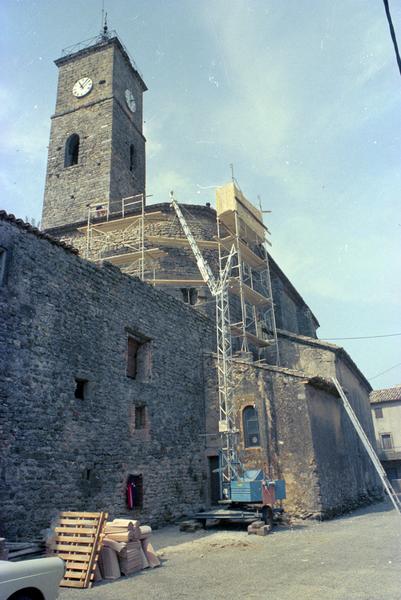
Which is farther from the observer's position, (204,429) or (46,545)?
(204,429)

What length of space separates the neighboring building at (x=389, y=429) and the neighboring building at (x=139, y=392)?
602 inches

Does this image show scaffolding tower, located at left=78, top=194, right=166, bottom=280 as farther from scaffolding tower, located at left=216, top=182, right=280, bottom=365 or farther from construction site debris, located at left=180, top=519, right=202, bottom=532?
construction site debris, located at left=180, top=519, right=202, bottom=532

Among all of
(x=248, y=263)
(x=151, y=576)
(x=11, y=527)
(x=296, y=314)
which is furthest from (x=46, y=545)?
(x=296, y=314)

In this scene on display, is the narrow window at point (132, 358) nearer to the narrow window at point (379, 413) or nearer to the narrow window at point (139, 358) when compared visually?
the narrow window at point (139, 358)

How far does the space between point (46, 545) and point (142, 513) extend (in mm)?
4539

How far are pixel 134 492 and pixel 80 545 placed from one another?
178 inches

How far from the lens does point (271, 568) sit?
7191mm

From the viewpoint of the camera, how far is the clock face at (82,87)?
90.7ft

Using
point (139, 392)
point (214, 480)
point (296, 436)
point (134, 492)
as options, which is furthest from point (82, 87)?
point (134, 492)

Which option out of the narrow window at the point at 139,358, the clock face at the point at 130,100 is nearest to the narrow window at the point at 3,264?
the narrow window at the point at 139,358

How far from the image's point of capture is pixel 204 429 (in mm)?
15336

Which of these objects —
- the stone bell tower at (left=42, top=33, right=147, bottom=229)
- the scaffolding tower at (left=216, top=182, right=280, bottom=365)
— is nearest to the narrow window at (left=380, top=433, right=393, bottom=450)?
the scaffolding tower at (left=216, top=182, right=280, bottom=365)

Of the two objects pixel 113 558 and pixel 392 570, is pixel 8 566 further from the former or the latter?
pixel 392 570

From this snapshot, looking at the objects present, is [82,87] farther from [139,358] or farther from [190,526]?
[190,526]
